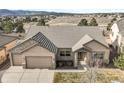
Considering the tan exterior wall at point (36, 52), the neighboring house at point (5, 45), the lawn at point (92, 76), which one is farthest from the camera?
the neighboring house at point (5, 45)

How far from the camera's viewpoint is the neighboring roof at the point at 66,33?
1322 cm

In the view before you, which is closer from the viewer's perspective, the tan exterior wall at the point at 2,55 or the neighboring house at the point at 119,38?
the tan exterior wall at the point at 2,55

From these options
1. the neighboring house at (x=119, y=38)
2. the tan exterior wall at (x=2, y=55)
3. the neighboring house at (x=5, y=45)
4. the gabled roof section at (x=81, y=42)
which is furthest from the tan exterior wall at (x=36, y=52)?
the neighboring house at (x=119, y=38)

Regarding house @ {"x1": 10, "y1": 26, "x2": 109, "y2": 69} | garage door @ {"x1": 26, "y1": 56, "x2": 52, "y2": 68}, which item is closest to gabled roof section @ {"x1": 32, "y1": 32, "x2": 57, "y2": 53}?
house @ {"x1": 10, "y1": 26, "x2": 109, "y2": 69}

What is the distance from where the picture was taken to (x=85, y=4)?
11.6 feet

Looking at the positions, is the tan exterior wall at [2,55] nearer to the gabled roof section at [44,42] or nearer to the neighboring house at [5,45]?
the neighboring house at [5,45]

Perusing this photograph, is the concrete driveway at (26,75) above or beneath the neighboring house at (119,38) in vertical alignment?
beneath

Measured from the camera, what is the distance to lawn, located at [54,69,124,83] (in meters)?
9.45

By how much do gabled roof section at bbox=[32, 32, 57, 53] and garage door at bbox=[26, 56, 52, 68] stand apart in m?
0.67

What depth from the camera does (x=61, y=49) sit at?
12.7 m

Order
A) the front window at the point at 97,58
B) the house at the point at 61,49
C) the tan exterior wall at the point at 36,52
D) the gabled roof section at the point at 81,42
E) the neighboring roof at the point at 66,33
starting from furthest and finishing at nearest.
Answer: the neighboring roof at the point at 66,33, the gabled roof section at the point at 81,42, the front window at the point at 97,58, the house at the point at 61,49, the tan exterior wall at the point at 36,52

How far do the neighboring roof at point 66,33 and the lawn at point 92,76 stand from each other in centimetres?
286
